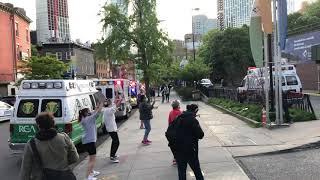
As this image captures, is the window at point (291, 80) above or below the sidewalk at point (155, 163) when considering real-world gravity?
above

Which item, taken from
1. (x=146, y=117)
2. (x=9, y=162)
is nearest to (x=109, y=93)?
(x=146, y=117)

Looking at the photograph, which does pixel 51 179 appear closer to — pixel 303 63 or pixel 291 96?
pixel 291 96

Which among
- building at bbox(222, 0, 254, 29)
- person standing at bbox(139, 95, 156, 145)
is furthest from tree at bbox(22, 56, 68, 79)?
person standing at bbox(139, 95, 156, 145)

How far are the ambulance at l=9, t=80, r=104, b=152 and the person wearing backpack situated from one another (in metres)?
8.12

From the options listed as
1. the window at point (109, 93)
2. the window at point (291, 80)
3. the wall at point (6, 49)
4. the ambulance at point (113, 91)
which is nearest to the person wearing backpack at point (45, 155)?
the ambulance at point (113, 91)

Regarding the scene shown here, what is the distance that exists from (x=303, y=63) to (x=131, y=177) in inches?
1688

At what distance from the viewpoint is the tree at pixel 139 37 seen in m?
48.2

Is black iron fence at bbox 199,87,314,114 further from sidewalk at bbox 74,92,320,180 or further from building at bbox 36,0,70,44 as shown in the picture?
building at bbox 36,0,70,44

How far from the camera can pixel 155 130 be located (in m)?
21.2

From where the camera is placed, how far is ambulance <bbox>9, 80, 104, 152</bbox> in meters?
14.0

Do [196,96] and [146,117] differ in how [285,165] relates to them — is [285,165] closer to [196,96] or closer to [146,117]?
[146,117]

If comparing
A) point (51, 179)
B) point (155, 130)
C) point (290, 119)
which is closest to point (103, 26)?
point (155, 130)

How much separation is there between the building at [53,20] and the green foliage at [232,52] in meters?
18.5

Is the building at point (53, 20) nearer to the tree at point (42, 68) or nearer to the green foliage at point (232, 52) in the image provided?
the tree at point (42, 68)
